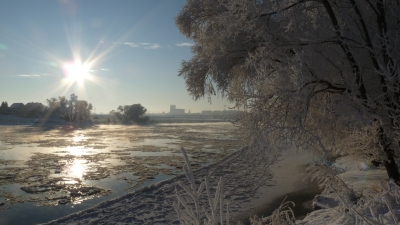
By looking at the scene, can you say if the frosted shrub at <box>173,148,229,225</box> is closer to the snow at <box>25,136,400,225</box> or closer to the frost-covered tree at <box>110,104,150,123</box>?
the snow at <box>25,136,400,225</box>

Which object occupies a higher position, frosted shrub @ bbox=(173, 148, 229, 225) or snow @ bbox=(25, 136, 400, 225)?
frosted shrub @ bbox=(173, 148, 229, 225)

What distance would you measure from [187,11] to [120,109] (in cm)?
6206

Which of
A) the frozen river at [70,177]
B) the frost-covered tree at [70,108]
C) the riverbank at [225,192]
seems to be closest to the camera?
Result: the riverbank at [225,192]

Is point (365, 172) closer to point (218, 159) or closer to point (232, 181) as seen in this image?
point (232, 181)

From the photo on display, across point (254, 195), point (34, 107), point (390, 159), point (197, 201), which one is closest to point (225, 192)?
point (254, 195)

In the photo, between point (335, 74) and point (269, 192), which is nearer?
point (335, 74)

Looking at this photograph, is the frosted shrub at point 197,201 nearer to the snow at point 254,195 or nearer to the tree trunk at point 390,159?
the snow at point 254,195

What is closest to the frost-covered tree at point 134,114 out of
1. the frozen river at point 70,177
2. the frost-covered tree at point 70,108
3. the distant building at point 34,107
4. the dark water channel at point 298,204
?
the frost-covered tree at point 70,108

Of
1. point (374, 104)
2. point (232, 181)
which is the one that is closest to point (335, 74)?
point (374, 104)

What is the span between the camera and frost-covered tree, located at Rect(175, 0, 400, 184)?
4.71m

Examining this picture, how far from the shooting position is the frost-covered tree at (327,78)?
471 centimetres

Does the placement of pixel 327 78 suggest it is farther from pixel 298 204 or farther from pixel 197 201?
pixel 197 201

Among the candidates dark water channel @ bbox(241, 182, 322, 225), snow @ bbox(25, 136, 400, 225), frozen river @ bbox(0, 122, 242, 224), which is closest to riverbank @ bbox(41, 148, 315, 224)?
snow @ bbox(25, 136, 400, 225)

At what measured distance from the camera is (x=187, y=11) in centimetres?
1054
